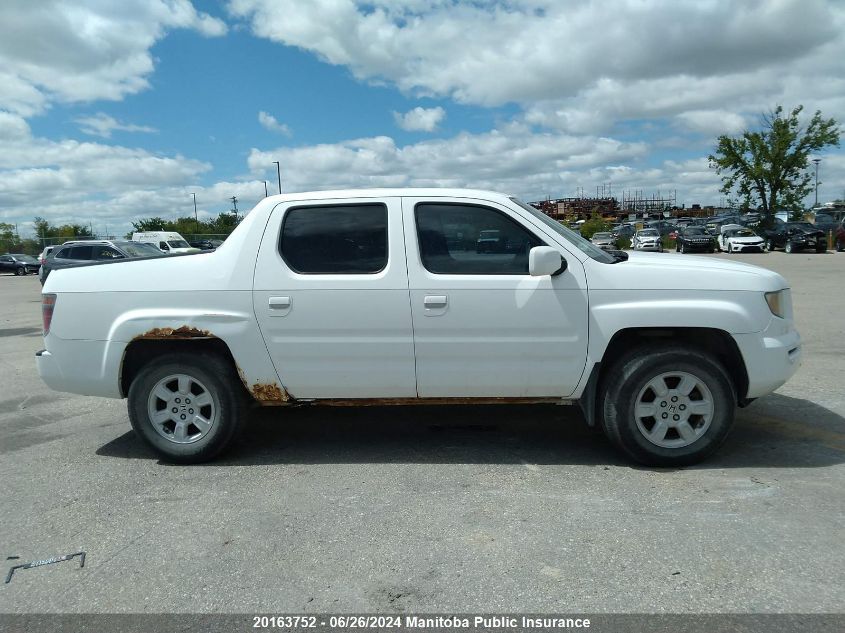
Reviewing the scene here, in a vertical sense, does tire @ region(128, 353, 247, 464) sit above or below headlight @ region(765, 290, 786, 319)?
below

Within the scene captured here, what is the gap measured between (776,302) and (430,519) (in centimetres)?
268

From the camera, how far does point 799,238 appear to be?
32250 millimetres

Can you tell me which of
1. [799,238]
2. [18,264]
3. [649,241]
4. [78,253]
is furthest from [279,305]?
[18,264]

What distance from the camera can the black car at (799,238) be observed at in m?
31.9

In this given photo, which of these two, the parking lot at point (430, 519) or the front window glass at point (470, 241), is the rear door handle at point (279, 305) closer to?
the front window glass at point (470, 241)

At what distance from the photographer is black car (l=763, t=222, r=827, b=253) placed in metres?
31.9

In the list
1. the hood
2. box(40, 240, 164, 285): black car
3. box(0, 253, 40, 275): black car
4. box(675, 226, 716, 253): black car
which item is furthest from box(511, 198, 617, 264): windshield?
box(0, 253, 40, 275): black car

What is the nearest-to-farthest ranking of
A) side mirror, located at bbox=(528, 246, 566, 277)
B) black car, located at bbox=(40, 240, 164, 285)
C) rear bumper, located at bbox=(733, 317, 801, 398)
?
side mirror, located at bbox=(528, 246, 566, 277) → rear bumper, located at bbox=(733, 317, 801, 398) → black car, located at bbox=(40, 240, 164, 285)

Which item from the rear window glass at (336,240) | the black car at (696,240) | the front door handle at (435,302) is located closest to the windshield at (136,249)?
the rear window glass at (336,240)

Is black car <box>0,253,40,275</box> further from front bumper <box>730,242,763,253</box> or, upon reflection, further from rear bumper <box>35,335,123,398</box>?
rear bumper <box>35,335,123,398</box>

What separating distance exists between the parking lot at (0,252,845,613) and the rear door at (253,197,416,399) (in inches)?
25.2

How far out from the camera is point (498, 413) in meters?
5.70

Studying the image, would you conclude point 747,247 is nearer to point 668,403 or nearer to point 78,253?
point 78,253

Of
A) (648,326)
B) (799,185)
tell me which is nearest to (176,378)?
(648,326)
